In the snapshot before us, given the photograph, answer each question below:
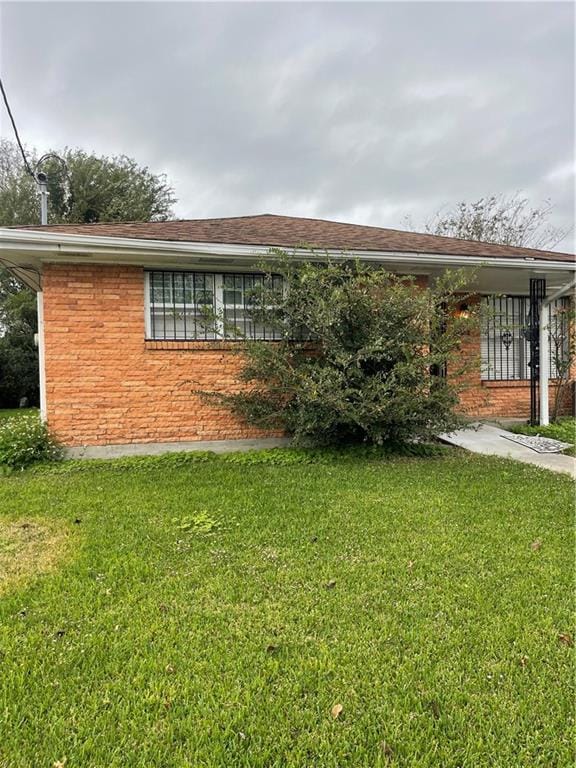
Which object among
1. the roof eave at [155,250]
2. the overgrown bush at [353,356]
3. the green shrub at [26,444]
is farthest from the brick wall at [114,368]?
the overgrown bush at [353,356]

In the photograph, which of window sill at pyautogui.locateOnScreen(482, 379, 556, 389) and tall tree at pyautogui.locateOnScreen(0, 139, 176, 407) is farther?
tall tree at pyautogui.locateOnScreen(0, 139, 176, 407)

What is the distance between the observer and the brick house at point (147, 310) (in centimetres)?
600

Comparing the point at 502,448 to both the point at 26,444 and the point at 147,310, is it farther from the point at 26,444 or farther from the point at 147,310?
the point at 26,444

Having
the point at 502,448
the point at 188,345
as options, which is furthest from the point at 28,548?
the point at 502,448

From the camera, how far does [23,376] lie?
47.3ft

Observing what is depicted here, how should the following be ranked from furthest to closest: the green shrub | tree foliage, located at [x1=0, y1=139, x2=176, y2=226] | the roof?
tree foliage, located at [x1=0, y1=139, x2=176, y2=226]
the roof
the green shrub

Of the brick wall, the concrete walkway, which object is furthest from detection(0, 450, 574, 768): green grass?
the brick wall

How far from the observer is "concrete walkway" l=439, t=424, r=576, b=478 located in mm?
5746

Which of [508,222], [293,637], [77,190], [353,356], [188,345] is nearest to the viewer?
[293,637]

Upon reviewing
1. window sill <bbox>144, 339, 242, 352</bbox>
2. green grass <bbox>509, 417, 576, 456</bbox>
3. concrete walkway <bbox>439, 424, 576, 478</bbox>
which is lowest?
concrete walkway <bbox>439, 424, 576, 478</bbox>

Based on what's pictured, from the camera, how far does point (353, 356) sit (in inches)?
228

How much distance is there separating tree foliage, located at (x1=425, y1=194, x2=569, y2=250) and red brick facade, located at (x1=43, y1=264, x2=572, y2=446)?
17.2 m

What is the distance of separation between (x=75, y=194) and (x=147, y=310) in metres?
15.6

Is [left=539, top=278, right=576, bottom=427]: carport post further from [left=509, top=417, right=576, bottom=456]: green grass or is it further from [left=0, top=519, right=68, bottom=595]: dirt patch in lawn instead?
[left=0, top=519, right=68, bottom=595]: dirt patch in lawn
